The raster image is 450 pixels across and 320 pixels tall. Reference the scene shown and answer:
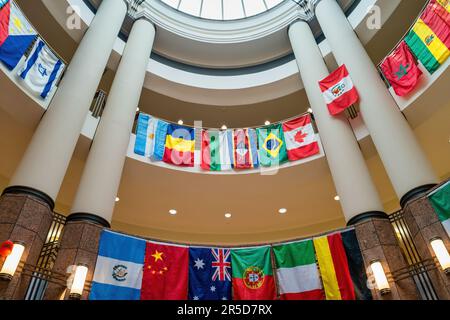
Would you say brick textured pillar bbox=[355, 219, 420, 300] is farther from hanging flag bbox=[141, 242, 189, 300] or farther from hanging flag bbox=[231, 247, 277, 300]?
hanging flag bbox=[141, 242, 189, 300]

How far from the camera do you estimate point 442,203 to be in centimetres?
797

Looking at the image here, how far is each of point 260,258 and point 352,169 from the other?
4021mm

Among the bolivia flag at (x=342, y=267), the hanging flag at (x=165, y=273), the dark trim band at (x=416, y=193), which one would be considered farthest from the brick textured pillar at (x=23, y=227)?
the dark trim band at (x=416, y=193)

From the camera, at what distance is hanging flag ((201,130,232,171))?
43.1 ft

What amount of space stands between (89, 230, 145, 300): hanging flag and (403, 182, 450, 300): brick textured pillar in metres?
7.19

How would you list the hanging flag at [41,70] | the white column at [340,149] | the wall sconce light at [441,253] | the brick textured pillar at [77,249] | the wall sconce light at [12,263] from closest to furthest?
the wall sconce light at [12,263] < the wall sconce light at [441,253] < the brick textured pillar at [77,249] < the white column at [340,149] < the hanging flag at [41,70]

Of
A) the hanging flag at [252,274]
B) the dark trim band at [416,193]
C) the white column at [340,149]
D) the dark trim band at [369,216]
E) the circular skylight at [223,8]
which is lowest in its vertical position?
the hanging flag at [252,274]

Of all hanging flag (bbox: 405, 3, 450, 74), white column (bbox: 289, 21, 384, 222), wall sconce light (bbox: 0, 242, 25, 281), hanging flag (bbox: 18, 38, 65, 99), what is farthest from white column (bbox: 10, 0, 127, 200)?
hanging flag (bbox: 405, 3, 450, 74)

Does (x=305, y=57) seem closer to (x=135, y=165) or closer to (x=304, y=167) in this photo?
(x=304, y=167)

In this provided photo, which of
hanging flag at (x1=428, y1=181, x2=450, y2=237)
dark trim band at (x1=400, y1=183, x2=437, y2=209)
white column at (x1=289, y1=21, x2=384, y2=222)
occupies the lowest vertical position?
hanging flag at (x1=428, y1=181, x2=450, y2=237)

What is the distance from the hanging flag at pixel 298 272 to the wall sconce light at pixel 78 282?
518 centimetres

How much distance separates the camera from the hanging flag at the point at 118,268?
8281 millimetres

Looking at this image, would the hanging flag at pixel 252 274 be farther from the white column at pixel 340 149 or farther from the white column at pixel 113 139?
the white column at pixel 113 139

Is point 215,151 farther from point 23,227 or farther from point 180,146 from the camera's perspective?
point 23,227
